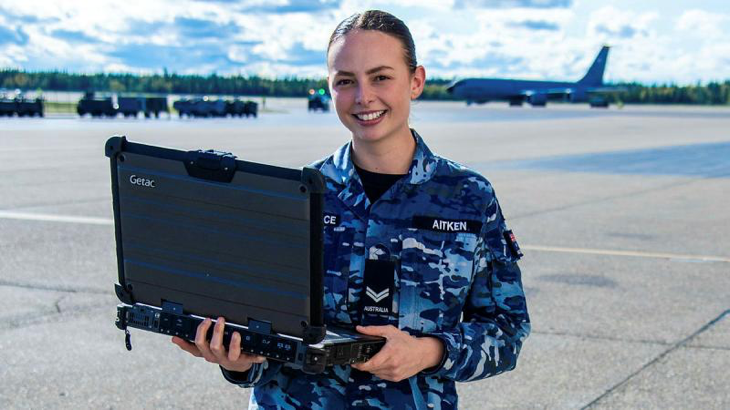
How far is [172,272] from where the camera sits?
2.23 m

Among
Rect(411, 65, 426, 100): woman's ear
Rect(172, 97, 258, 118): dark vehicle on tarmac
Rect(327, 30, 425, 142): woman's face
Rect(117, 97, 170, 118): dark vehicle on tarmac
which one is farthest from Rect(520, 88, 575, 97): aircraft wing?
Rect(327, 30, 425, 142): woman's face

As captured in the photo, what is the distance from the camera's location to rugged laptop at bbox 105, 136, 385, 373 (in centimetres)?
204

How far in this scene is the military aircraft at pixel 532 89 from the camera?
318 feet

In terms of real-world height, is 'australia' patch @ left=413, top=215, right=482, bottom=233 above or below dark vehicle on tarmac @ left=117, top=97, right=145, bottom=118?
above

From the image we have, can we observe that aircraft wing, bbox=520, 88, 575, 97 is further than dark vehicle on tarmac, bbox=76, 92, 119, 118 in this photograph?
Yes

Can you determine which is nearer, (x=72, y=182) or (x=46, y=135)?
(x=72, y=182)

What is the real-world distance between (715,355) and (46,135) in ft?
97.0

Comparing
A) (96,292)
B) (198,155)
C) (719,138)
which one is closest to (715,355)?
(96,292)

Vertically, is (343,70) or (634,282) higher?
(343,70)

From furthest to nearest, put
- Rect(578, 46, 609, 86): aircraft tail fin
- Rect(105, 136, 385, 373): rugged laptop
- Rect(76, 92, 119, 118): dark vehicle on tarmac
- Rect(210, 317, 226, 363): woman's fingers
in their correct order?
1. Rect(578, 46, 609, 86): aircraft tail fin
2. Rect(76, 92, 119, 118): dark vehicle on tarmac
3. Rect(210, 317, 226, 363): woman's fingers
4. Rect(105, 136, 385, 373): rugged laptop

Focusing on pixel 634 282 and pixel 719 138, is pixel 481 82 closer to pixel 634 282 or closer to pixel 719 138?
pixel 719 138

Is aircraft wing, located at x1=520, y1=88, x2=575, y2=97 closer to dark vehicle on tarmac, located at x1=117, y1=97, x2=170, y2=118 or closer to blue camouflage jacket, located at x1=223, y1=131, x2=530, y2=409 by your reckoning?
dark vehicle on tarmac, located at x1=117, y1=97, x2=170, y2=118

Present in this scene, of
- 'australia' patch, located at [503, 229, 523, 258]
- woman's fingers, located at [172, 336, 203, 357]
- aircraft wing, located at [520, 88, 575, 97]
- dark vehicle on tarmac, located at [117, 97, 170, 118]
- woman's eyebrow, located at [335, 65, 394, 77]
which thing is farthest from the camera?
aircraft wing, located at [520, 88, 575, 97]

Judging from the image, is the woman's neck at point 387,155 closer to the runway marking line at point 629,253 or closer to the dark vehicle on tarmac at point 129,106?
the runway marking line at point 629,253
